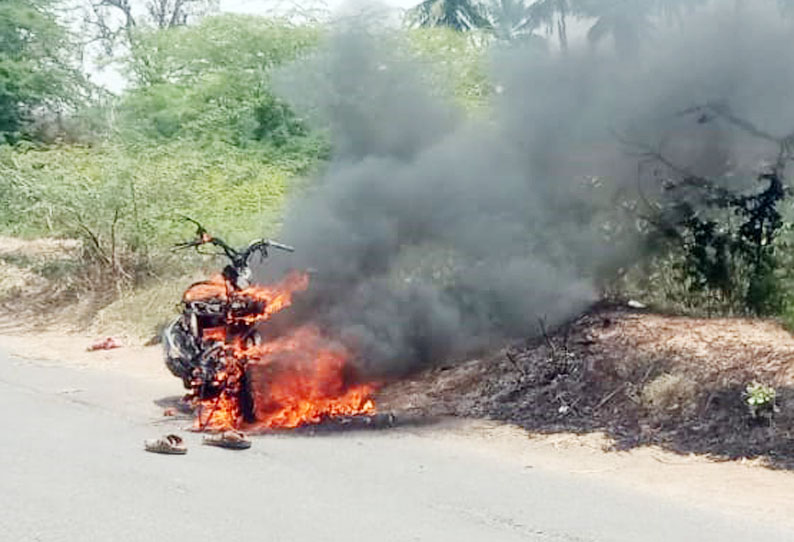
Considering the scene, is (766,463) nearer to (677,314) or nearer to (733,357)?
(733,357)

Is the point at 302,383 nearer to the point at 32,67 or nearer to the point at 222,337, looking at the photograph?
the point at 222,337

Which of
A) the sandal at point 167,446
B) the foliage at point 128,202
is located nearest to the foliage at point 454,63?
the foliage at point 128,202

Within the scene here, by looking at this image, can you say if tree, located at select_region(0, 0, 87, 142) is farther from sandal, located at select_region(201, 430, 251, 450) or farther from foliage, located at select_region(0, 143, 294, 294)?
sandal, located at select_region(201, 430, 251, 450)

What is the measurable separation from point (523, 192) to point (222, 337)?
3.38 metres

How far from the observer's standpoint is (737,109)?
31.4 feet

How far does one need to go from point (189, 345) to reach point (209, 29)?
46.9 feet

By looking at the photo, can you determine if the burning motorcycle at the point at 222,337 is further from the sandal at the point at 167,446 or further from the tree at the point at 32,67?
the tree at the point at 32,67

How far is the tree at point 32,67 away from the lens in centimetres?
2280

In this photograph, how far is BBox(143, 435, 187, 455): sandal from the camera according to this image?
22.2 feet

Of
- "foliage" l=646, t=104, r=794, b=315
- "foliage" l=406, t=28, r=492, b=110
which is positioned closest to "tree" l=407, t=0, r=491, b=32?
"foliage" l=406, t=28, r=492, b=110

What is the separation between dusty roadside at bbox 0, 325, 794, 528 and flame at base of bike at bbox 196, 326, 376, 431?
86cm

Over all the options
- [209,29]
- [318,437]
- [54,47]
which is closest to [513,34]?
[318,437]

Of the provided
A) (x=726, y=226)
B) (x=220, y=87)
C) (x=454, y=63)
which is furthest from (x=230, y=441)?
(x=220, y=87)

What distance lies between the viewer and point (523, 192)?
984cm
